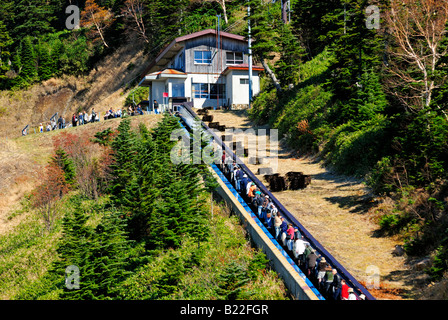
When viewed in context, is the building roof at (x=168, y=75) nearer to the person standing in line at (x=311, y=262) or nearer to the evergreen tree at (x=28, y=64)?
the person standing in line at (x=311, y=262)

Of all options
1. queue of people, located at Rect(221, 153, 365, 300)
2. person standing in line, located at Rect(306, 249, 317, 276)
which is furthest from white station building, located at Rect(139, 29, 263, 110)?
person standing in line, located at Rect(306, 249, 317, 276)

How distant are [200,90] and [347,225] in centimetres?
2870

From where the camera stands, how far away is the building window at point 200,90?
45.7 metres

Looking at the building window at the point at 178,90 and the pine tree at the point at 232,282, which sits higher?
the building window at the point at 178,90

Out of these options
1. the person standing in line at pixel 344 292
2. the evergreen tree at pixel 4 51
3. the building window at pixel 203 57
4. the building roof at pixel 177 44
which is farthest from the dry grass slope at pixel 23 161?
the evergreen tree at pixel 4 51

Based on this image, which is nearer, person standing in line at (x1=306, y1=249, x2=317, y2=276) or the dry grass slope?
person standing in line at (x1=306, y1=249, x2=317, y2=276)

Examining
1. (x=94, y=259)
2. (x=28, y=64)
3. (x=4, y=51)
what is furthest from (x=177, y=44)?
(x=4, y=51)

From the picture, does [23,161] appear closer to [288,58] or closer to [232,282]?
[288,58]

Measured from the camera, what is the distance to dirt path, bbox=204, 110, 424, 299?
609 inches

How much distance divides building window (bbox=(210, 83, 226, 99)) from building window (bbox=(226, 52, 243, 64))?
8.80 feet

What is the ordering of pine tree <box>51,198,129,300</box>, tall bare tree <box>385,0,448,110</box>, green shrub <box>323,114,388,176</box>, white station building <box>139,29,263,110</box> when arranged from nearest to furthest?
pine tree <box>51,198,129,300</box>, tall bare tree <box>385,0,448,110</box>, green shrub <box>323,114,388,176</box>, white station building <box>139,29,263,110</box>

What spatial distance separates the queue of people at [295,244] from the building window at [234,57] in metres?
26.8

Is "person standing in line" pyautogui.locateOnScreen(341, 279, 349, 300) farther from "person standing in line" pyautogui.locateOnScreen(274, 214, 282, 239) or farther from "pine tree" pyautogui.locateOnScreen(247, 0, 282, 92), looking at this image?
"pine tree" pyautogui.locateOnScreen(247, 0, 282, 92)

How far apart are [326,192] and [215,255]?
673 centimetres
